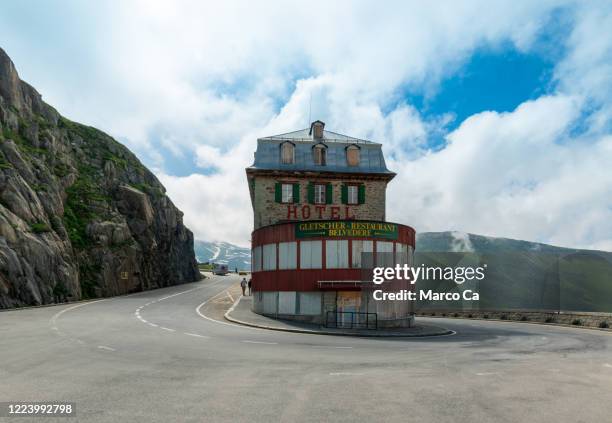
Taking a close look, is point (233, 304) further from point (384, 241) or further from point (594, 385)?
point (594, 385)

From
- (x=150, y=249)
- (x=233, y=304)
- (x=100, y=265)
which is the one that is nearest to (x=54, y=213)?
(x=100, y=265)

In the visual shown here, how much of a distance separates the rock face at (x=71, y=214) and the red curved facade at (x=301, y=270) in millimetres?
18849

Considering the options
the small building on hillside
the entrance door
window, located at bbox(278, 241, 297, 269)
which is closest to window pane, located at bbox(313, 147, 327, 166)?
the small building on hillside

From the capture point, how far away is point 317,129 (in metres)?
43.9

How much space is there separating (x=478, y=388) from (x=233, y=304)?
2845 centimetres

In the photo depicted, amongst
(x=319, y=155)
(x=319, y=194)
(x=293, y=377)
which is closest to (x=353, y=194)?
(x=319, y=194)

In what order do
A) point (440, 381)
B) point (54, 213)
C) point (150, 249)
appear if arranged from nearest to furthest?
point (440, 381)
point (54, 213)
point (150, 249)

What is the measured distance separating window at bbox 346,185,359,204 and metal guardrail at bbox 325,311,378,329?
1439cm

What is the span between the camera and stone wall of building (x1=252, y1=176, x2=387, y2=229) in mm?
39344

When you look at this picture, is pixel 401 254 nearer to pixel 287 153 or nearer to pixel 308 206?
pixel 308 206

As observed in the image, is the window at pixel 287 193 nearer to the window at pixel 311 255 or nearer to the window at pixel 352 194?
the window at pixel 352 194

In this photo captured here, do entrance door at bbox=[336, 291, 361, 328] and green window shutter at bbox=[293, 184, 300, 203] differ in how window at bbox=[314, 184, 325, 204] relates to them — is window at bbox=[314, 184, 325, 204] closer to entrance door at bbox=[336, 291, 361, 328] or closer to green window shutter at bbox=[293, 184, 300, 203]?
green window shutter at bbox=[293, 184, 300, 203]

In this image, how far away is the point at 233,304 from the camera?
3734 cm

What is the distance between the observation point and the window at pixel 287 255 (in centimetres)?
2955
